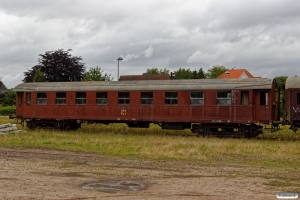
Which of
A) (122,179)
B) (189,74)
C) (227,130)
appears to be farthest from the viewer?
(189,74)

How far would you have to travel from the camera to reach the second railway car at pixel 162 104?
22031mm

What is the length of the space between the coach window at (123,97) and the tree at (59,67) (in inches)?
1120

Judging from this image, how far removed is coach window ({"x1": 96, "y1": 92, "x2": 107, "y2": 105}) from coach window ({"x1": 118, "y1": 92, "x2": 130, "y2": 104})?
95 centimetres

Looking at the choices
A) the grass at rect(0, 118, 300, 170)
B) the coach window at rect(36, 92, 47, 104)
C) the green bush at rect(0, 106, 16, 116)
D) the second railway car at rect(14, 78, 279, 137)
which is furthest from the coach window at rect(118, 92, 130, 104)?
the green bush at rect(0, 106, 16, 116)

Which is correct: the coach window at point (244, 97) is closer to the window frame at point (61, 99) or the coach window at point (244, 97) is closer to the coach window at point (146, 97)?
the coach window at point (146, 97)

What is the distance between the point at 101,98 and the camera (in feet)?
83.3

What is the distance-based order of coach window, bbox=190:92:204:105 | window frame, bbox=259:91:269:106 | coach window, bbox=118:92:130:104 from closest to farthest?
window frame, bbox=259:91:269:106 < coach window, bbox=190:92:204:105 < coach window, bbox=118:92:130:104

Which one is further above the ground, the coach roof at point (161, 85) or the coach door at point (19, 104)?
the coach roof at point (161, 85)

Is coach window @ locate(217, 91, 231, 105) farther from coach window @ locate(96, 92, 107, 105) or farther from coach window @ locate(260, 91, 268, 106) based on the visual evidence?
coach window @ locate(96, 92, 107, 105)

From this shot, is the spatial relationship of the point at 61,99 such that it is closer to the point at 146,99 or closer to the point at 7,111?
the point at 146,99

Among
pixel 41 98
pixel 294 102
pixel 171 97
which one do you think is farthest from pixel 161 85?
pixel 41 98

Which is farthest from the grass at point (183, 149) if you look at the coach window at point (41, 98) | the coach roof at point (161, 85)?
the coach window at point (41, 98)

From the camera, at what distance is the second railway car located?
2203 cm

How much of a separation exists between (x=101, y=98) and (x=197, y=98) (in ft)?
19.7
